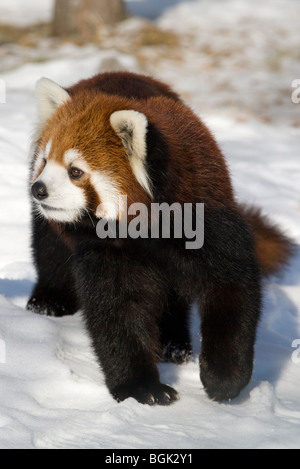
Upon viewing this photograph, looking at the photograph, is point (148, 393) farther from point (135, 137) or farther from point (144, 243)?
point (135, 137)

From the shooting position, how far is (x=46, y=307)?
523 cm

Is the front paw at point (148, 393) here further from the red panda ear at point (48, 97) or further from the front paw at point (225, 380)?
the red panda ear at point (48, 97)

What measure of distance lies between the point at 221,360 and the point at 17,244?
8.91 feet

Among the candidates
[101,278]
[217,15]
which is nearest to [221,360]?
[101,278]

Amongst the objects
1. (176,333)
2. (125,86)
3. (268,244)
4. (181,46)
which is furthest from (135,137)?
(181,46)

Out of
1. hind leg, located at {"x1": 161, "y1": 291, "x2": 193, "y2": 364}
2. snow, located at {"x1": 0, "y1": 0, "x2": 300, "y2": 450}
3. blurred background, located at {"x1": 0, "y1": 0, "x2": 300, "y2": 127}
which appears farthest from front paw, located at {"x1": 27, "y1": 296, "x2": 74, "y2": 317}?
blurred background, located at {"x1": 0, "y1": 0, "x2": 300, "y2": 127}

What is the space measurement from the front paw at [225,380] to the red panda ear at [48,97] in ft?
5.47

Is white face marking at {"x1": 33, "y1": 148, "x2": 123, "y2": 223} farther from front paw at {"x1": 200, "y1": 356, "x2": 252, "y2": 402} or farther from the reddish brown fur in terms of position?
front paw at {"x1": 200, "y1": 356, "x2": 252, "y2": 402}

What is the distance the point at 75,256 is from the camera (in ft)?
13.4

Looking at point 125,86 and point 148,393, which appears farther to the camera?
point 125,86

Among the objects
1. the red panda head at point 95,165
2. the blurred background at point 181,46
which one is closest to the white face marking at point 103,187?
the red panda head at point 95,165

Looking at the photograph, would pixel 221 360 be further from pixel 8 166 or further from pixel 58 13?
pixel 58 13

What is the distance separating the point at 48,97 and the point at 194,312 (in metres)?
1.78

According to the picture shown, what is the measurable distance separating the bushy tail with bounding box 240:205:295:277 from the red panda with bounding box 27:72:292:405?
1.59 meters
